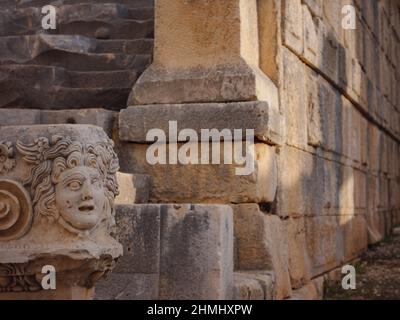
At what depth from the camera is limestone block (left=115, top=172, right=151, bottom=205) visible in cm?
549

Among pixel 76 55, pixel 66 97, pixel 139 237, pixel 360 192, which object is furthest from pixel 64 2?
pixel 360 192

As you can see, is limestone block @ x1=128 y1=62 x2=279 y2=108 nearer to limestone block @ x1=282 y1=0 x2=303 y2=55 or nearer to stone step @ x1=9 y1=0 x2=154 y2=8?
limestone block @ x1=282 y1=0 x2=303 y2=55

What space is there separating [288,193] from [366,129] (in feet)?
16.8

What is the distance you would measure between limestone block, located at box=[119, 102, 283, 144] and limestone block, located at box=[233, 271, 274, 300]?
986 mm

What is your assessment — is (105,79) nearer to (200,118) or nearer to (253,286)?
(200,118)

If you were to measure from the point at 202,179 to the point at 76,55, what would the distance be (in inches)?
66.4

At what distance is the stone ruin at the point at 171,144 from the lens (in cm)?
413

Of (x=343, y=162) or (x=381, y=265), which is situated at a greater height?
(x=343, y=162)

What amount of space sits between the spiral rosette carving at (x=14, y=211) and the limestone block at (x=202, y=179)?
7.11 feet

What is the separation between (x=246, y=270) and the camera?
20.1ft

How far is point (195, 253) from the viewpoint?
16.6 ft

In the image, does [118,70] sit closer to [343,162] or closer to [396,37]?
[343,162]
